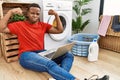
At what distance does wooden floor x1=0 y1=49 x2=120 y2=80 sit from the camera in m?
1.50

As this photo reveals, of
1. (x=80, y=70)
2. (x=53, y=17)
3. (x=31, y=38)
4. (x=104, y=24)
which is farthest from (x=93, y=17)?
(x=31, y=38)

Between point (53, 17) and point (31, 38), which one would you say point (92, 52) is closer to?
point (53, 17)

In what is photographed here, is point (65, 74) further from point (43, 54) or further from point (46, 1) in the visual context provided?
point (46, 1)

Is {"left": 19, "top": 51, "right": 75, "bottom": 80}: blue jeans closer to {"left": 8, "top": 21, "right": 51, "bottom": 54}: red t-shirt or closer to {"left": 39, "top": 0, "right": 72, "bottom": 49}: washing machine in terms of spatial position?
{"left": 8, "top": 21, "right": 51, "bottom": 54}: red t-shirt

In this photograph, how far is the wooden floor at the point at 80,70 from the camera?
1501 millimetres

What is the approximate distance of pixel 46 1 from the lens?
83.1 inches

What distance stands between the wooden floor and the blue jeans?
0.16 m

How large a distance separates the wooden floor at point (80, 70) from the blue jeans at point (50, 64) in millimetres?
155

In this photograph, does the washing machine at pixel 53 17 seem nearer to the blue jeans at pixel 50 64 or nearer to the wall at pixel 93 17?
the blue jeans at pixel 50 64

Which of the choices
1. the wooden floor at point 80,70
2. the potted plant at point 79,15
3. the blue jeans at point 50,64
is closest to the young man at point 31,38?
the blue jeans at point 50,64

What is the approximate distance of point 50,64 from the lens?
1264 millimetres

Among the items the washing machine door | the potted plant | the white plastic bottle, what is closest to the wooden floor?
the white plastic bottle

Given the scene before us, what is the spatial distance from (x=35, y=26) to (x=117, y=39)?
1.61 metres

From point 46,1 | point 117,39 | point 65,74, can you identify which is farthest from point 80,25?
point 65,74
